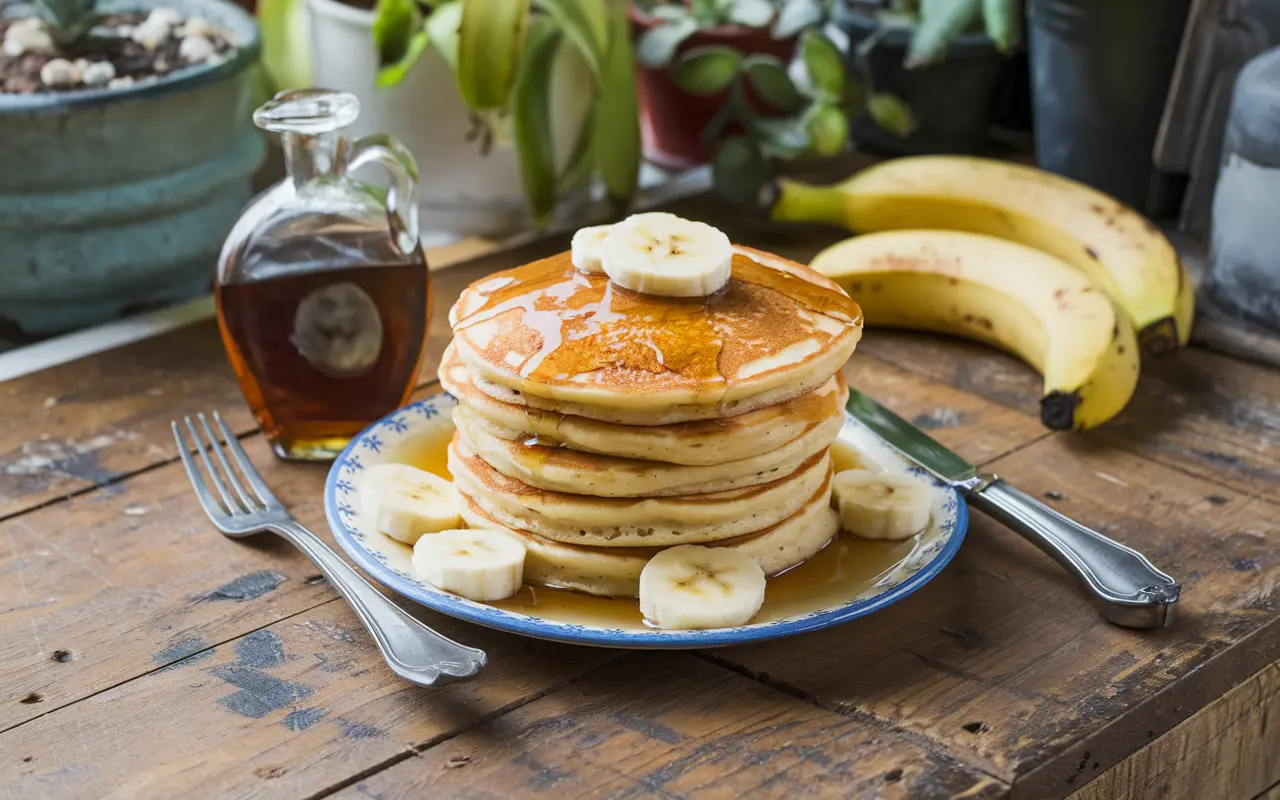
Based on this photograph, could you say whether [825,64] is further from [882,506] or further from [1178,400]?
[882,506]

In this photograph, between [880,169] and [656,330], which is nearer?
[656,330]

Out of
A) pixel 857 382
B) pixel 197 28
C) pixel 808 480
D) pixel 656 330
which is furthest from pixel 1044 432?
pixel 197 28

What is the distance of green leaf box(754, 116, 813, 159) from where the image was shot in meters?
1.72

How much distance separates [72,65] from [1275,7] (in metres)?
1.29

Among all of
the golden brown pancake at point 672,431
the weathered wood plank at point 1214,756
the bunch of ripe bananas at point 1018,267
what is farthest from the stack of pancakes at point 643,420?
the bunch of ripe bananas at point 1018,267

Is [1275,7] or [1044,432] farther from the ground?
[1275,7]

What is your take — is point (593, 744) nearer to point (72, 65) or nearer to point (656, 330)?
point (656, 330)

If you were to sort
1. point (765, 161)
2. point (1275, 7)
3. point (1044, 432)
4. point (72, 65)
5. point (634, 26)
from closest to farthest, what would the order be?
point (1044, 432), point (72, 65), point (1275, 7), point (765, 161), point (634, 26)

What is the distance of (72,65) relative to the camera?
1494 millimetres

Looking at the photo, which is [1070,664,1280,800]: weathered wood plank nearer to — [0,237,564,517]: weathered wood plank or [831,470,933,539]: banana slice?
[831,470,933,539]: banana slice

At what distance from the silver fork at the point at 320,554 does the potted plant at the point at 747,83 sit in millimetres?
A: 749

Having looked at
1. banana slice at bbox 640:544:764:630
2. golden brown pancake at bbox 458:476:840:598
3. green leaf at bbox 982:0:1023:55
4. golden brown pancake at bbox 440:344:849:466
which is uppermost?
green leaf at bbox 982:0:1023:55

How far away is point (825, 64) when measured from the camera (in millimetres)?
1748

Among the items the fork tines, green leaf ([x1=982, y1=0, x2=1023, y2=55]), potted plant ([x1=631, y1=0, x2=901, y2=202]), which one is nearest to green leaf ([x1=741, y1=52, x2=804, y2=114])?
potted plant ([x1=631, y1=0, x2=901, y2=202])
